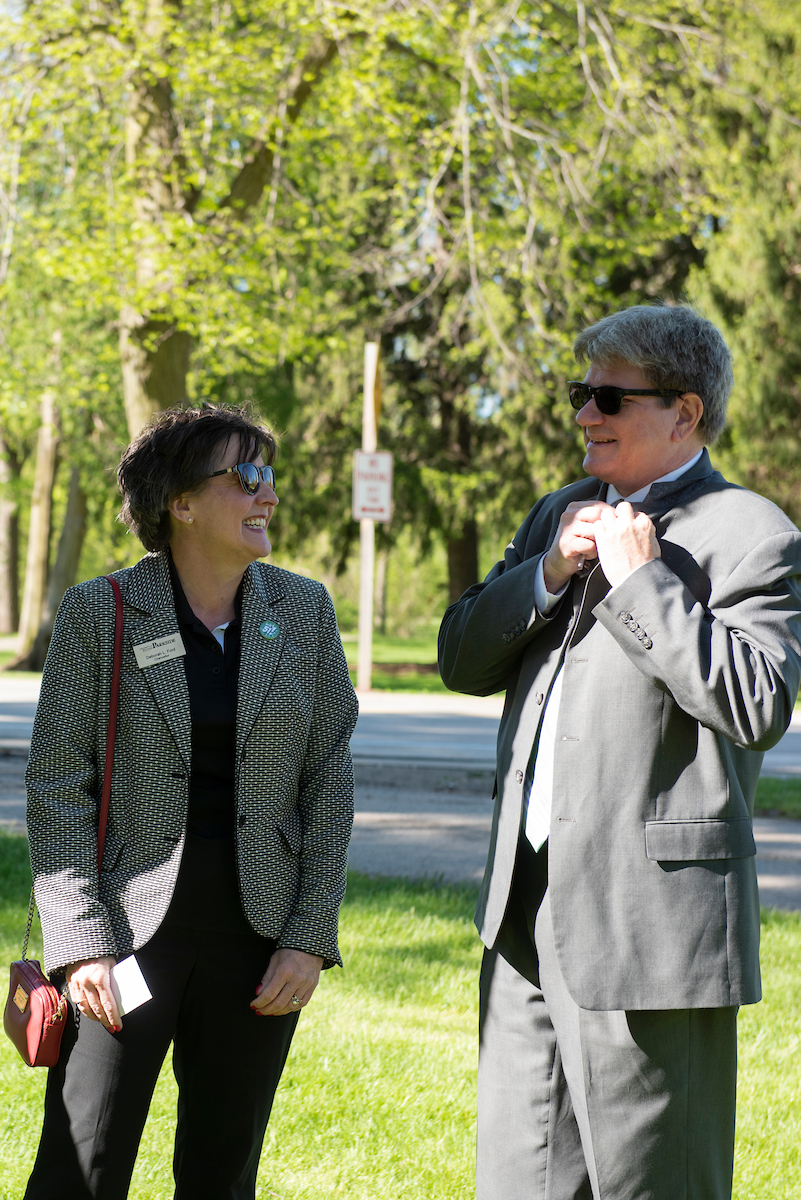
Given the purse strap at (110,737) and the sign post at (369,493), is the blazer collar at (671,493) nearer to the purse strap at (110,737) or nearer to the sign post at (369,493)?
the purse strap at (110,737)

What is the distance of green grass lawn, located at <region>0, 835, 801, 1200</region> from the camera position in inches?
128

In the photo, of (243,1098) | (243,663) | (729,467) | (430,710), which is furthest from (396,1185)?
(729,467)

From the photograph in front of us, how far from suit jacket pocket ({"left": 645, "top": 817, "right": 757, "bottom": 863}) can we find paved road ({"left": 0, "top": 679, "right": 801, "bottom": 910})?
441 centimetres

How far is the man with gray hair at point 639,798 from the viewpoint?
2.19m

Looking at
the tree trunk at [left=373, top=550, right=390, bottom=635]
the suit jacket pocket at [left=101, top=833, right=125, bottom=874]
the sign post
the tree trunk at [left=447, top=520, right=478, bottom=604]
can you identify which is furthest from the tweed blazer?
the tree trunk at [left=373, top=550, right=390, bottom=635]

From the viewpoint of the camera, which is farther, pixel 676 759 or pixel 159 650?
pixel 159 650

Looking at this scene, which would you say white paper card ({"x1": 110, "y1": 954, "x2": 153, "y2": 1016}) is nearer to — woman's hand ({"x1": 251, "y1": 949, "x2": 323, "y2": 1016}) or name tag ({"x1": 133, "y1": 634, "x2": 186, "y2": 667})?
woman's hand ({"x1": 251, "y1": 949, "x2": 323, "y2": 1016})

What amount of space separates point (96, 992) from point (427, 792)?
7.15 metres

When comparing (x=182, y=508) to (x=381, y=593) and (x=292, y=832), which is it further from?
(x=381, y=593)

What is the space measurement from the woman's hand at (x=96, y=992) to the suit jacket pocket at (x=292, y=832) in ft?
1.42

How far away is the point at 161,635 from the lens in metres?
2.42

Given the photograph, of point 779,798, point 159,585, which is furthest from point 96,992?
point 779,798

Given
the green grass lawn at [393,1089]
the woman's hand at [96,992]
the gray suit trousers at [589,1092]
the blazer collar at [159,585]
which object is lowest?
the green grass lawn at [393,1089]

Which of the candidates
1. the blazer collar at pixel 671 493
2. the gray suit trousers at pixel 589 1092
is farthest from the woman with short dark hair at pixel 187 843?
the blazer collar at pixel 671 493
